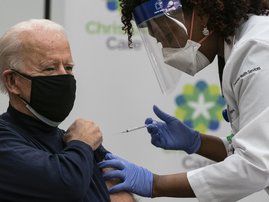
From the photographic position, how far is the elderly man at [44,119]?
4.76ft

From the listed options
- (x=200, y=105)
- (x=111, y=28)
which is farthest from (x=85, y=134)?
(x=200, y=105)

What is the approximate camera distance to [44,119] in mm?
1619

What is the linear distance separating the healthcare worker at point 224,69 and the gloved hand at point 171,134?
0.26 meters

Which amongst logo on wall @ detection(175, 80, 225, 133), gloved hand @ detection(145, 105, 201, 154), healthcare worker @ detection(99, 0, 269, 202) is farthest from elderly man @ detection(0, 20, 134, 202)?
logo on wall @ detection(175, 80, 225, 133)

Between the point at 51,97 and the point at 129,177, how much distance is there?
35 cm

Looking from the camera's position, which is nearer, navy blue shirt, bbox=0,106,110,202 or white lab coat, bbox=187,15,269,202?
navy blue shirt, bbox=0,106,110,202

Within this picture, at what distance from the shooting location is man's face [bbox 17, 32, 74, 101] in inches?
62.3

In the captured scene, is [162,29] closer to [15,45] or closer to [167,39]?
[167,39]

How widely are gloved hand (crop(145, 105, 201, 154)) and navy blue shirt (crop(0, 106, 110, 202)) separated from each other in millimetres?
608

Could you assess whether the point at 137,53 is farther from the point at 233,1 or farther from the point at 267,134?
the point at 267,134

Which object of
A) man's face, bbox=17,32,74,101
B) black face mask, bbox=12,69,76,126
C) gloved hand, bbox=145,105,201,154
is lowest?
gloved hand, bbox=145,105,201,154

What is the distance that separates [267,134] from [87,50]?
1.39 metres

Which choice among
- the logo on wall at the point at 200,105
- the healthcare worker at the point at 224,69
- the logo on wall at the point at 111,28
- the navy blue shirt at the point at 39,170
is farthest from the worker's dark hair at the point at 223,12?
the logo on wall at the point at 200,105

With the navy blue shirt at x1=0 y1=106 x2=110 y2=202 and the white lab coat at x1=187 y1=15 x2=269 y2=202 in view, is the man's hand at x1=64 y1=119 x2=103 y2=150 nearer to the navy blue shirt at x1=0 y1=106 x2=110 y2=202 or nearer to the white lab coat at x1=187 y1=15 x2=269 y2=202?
the navy blue shirt at x1=0 y1=106 x2=110 y2=202
